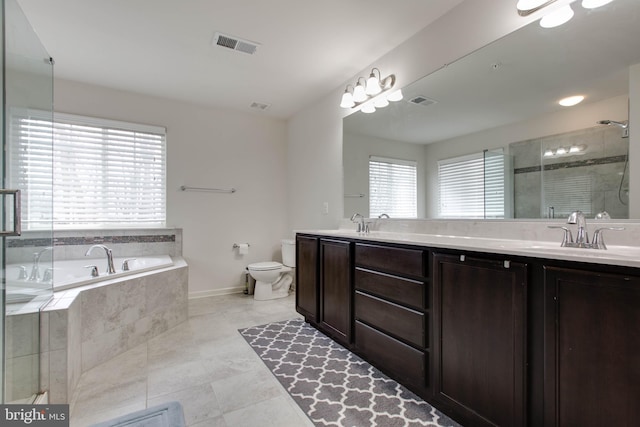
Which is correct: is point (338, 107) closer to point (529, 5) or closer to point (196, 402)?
point (529, 5)

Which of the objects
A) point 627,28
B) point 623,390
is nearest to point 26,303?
point 623,390

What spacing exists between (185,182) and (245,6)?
2224 millimetres

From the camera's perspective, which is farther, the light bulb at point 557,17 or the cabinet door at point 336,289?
the cabinet door at point 336,289

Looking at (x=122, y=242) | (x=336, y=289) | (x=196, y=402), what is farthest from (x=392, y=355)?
(x=122, y=242)

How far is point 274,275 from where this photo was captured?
362 centimetres

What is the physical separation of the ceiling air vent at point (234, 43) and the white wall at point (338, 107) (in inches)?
39.9

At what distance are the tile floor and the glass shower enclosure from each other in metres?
0.33

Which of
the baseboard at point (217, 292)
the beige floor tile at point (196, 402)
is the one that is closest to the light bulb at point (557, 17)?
the beige floor tile at point (196, 402)

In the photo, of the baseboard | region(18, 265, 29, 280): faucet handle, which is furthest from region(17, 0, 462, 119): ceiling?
the baseboard

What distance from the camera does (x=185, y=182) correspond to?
364cm

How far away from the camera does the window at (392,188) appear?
243cm

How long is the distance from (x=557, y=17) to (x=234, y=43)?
83.8 inches

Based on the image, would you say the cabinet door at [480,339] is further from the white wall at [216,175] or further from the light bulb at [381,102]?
the white wall at [216,175]

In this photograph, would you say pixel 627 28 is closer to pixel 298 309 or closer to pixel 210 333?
pixel 298 309
